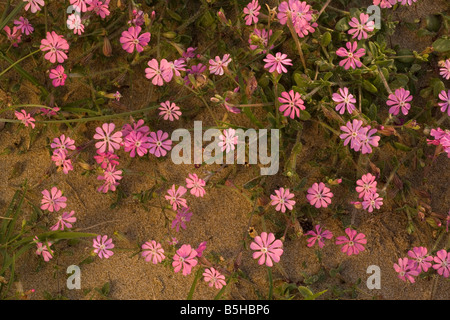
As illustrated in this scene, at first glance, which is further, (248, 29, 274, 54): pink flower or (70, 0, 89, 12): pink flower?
(70, 0, 89, 12): pink flower

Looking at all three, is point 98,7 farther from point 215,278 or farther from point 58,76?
point 215,278

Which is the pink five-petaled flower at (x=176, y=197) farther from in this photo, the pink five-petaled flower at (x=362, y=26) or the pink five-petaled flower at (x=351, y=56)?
the pink five-petaled flower at (x=362, y=26)

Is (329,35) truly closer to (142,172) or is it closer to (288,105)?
(288,105)

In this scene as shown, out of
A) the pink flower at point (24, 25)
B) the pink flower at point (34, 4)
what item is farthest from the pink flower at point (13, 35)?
the pink flower at point (34, 4)

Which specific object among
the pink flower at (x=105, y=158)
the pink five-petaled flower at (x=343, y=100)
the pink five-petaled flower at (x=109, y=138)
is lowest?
the pink flower at (x=105, y=158)

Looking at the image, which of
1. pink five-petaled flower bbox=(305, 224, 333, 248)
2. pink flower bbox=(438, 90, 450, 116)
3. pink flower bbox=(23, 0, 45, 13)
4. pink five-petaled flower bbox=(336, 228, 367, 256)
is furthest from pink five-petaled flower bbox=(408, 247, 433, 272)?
pink flower bbox=(23, 0, 45, 13)

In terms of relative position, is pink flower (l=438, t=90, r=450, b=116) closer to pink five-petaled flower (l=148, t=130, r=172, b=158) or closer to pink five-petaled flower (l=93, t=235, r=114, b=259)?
pink five-petaled flower (l=148, t=130, r=172, b=158)

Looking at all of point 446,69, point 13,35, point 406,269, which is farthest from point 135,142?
point 446,69
